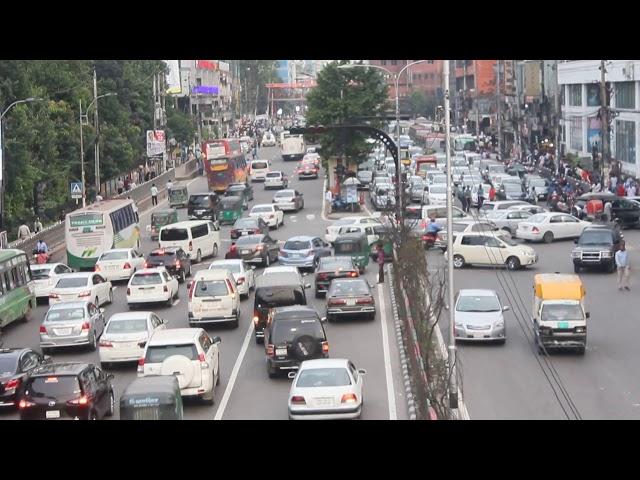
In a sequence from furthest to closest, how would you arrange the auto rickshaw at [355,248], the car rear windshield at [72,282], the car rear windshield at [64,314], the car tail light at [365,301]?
the auto rickshaw at [355,248] < the car rear windshield at [72,282] < the car tail light at [365,301] < the car rear windshield at [64,314]

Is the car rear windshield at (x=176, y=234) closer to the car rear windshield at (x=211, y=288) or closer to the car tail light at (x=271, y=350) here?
the car rear windshield at (x=211, y=288)

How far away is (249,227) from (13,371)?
2717 cm

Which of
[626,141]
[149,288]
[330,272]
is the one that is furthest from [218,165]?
[149,288]

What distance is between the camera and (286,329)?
25.3 m

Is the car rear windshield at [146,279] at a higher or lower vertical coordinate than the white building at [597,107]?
lower

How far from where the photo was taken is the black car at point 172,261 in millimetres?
40375

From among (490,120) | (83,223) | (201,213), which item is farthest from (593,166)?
(490,120)

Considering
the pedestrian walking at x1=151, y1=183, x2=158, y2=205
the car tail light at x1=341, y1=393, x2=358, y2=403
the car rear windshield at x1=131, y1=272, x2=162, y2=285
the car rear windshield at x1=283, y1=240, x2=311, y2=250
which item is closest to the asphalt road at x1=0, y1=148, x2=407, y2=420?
the car rear windshield at x1=131, y1=272, x2=162, y2=285

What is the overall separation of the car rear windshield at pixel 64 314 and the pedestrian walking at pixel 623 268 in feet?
51.6

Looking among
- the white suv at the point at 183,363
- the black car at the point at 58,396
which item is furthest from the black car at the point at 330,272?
the black car at the point at 58,396

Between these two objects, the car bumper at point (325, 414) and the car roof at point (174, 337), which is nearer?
the car bumper at point (325, 414)

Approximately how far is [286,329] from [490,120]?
103168 mm

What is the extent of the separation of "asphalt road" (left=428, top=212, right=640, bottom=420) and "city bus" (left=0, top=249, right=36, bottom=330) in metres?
11.7
